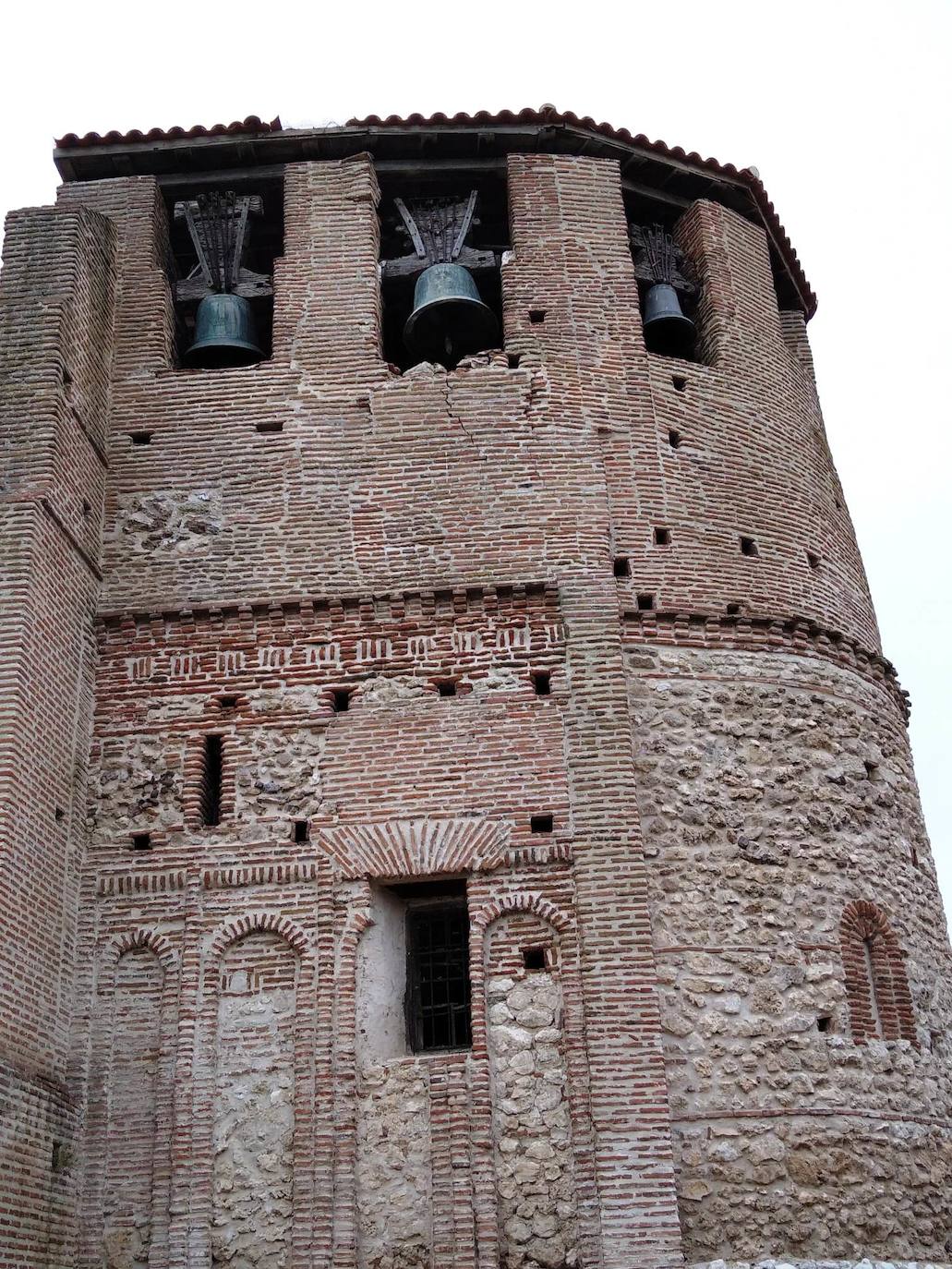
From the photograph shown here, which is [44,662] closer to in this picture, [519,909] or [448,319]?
[519,909]

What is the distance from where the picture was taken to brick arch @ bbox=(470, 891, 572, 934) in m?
10.1

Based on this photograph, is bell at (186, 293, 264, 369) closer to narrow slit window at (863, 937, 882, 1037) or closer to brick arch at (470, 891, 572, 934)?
brick arch at (470, 891, 572, 934)

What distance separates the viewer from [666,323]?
1328cm

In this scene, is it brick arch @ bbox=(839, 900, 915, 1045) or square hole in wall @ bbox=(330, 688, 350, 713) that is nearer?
brick arch @ bbox=(839, 900, 915, 1045)

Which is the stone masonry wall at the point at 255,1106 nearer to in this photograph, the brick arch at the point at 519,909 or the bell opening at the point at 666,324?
the brick arch at the point at 519,909

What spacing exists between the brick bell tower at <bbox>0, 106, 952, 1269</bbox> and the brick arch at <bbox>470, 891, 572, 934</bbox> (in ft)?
0.20

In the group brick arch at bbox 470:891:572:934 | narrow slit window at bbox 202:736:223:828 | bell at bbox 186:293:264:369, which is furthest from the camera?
bell at bbox 186:293:264:369

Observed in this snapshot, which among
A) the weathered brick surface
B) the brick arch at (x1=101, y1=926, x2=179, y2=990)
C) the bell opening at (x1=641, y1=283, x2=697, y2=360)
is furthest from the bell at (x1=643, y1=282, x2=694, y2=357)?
the brick arch at (x1=101, y1=926, x2=179, y2=990)

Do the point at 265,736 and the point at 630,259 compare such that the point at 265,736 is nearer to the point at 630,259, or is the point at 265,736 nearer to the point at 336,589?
the point at 336,589

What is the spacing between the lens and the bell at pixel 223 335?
12852 millimetres

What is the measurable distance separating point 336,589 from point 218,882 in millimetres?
2489

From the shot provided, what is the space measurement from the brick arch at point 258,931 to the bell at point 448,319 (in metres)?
5.42

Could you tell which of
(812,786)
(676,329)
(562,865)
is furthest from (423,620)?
(676,329)

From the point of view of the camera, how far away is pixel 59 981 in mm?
9977
